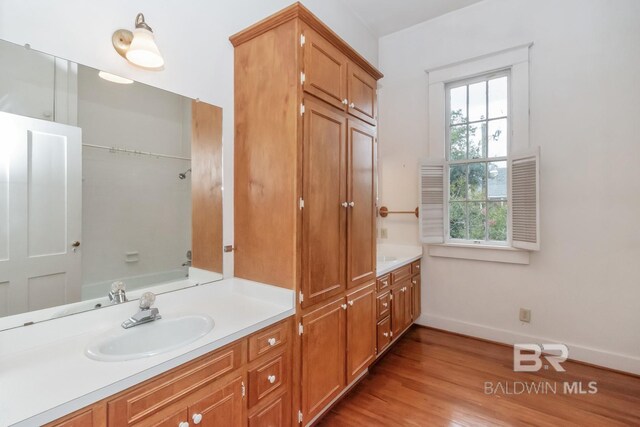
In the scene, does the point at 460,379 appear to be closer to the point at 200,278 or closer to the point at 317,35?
the point at 200,278

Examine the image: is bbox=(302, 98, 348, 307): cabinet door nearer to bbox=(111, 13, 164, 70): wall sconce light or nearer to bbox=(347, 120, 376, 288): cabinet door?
bbox=(347, 120, 376, 288): cabinet door

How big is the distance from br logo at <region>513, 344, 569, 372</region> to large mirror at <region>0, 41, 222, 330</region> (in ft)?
8.53

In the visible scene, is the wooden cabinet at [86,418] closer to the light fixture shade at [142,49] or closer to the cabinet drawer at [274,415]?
the cabinet drawer at [274,415]

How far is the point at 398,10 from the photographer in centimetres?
301

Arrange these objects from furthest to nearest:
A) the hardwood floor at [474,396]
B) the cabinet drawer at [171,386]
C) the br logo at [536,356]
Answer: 1. the br logo at [536,356]
2. the hardwood floor at [474,396]
3. the cabinet drawer at [171,386]

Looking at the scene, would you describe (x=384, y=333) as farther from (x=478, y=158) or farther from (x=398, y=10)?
(x=398, y=10)

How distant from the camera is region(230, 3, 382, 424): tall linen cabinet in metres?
1.58

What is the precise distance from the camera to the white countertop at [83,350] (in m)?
0.81

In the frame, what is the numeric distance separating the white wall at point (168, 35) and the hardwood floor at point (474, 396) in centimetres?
138

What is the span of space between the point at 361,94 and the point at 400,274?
1634 millimetres

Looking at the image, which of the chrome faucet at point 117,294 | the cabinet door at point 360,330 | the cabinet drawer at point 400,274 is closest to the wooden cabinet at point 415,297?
the cabinet drawer at point 400,274

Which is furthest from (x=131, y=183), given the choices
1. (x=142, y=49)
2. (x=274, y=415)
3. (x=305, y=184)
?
(x=274, y=415)

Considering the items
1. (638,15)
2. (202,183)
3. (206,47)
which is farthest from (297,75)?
(638,15)

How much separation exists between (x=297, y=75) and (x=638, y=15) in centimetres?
278
